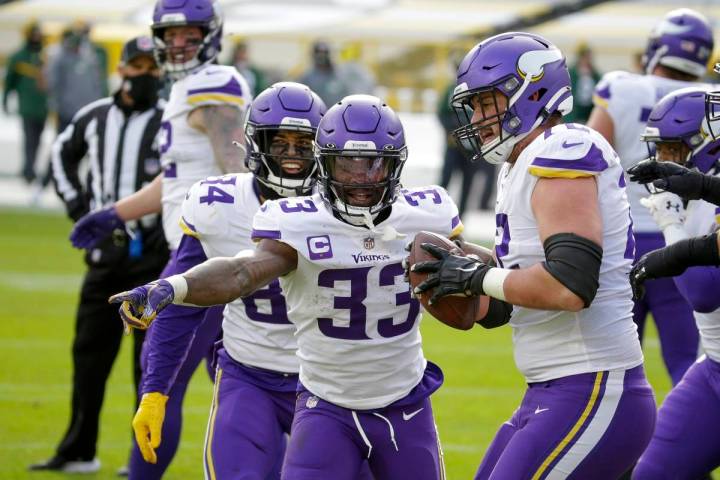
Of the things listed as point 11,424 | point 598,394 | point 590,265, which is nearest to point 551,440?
point 598,394

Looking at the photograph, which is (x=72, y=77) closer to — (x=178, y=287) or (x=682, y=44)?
(x=682, y=44)

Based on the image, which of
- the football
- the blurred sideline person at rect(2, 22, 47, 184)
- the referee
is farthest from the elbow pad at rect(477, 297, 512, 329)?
the blurred sideline person at rect(2, 22, 47, 184)

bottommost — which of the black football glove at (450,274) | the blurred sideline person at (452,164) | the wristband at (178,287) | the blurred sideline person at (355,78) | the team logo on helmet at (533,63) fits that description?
the blurred sideline person at (452,164)

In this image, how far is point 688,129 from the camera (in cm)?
435

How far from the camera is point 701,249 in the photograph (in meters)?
3.69

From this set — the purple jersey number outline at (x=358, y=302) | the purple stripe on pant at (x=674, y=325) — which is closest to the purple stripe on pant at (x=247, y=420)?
the purple jersey number outline at (x=358, y=302)

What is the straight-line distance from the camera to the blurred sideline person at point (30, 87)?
14867 millimetres

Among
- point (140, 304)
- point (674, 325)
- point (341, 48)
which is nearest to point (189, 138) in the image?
point (674, 325)

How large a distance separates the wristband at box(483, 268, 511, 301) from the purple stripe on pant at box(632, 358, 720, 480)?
1.20 meters

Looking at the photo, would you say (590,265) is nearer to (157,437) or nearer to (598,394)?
(598,394)

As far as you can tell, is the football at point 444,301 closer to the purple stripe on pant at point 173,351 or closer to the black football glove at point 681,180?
the black football glove at point 681,180

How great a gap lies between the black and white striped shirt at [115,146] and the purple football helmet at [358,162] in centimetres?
233

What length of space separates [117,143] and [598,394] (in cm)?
314

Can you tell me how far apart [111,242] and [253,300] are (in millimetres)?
1740
